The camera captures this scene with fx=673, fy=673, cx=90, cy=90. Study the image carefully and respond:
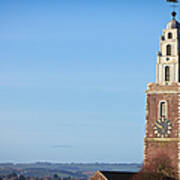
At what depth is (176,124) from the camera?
76.0 m

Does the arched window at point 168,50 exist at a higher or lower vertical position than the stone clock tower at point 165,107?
higher

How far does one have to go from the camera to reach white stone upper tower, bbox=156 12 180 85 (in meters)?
77.8

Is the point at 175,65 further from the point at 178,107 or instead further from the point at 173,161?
the point at 173,161

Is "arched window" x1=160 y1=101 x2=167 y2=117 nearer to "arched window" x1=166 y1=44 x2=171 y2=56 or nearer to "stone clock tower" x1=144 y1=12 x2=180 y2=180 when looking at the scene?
"stone clock tower" x1=144 y1=12 x2=180 y2=180

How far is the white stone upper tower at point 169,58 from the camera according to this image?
77750 mm

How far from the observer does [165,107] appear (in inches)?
3034

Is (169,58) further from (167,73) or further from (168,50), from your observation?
(167,73)

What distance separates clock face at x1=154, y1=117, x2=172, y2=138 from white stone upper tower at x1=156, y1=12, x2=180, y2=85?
14.5 ft

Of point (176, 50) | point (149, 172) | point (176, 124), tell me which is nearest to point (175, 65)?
point (176, 50)

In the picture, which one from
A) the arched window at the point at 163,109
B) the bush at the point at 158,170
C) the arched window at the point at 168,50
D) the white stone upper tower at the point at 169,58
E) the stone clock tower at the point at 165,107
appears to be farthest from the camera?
the arched window at the point at 168,50

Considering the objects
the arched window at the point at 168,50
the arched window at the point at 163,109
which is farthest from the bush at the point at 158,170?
the arched window at the point at 168,50

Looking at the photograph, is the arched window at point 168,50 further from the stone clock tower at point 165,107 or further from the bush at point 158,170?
the bush at point 158,170

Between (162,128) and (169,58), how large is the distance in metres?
8.29

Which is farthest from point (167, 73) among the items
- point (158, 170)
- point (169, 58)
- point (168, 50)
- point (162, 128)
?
point (158, 170)
